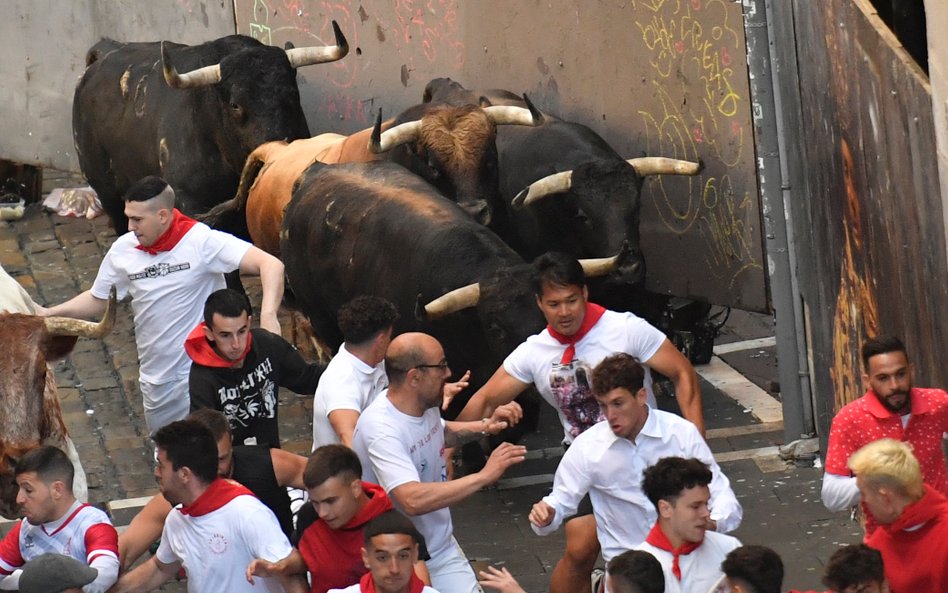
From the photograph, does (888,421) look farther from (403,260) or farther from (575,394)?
(403,260)

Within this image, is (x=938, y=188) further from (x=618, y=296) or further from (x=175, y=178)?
(x=175, y=178)

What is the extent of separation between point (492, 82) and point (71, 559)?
27.8 feet

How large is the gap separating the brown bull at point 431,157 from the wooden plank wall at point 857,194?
256 centimetres

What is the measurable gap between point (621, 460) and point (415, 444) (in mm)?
912

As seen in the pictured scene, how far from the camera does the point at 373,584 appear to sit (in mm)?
6277

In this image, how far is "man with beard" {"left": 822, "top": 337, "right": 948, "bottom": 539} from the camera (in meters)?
6.91

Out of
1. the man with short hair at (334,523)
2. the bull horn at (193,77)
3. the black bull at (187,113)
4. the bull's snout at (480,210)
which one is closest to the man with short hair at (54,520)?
the man with short hair at (334,523)

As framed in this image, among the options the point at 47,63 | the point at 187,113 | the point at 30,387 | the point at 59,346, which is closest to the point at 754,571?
the point at 30,387

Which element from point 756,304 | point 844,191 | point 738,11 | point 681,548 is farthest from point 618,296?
point 681,548

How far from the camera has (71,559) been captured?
657cm

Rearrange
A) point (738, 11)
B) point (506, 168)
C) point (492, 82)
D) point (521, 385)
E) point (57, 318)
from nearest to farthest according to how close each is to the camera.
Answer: point (521, 385), point (57, 318), point (738, 11), point (506, 168), point (492, 82)

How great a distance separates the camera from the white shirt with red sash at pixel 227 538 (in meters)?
6.77

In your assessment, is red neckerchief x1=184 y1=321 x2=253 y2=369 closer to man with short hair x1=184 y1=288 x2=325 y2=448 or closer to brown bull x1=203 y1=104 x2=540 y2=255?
man with short hair x1=184 y1=288 x2=325 y2=448

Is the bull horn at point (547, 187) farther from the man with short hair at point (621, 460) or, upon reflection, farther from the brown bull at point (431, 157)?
the man with short hair at point (621, 460)
